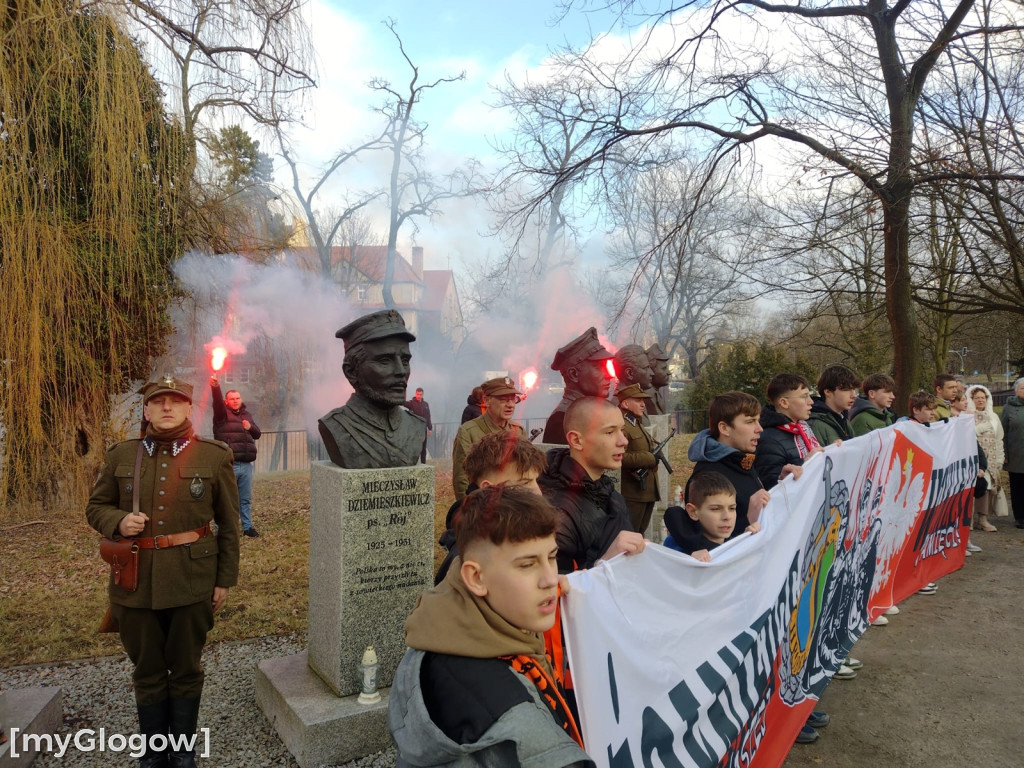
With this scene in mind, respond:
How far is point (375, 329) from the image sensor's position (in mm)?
4363

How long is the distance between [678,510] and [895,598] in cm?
358

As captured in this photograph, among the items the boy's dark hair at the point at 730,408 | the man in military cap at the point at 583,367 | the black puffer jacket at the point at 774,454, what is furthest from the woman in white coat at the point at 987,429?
the boy's dark hair at the point at 730,408

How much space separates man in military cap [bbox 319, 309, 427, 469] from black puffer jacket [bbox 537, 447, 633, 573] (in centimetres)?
143

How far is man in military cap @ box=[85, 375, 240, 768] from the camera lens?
3.43 m

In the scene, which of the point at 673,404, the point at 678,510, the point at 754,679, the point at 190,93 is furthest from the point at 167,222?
the point at 673,404

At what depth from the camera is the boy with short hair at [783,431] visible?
446 centimetres

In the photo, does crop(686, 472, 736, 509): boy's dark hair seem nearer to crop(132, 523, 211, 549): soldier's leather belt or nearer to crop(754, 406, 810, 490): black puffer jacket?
crop(754, 406, 810, 490): black puffer jacket

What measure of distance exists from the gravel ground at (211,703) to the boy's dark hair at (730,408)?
8.64ft

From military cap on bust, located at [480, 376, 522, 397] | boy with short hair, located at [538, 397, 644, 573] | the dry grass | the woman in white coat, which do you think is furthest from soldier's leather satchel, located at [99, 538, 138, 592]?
the woman in white coat

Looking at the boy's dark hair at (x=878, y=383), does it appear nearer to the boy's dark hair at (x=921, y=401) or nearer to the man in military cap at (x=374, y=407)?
the boy's dark hair at (x=921, y=401)

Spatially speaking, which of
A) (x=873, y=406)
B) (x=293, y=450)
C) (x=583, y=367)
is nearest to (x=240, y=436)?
(x=583, y=367)

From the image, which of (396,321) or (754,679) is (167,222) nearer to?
(396,321)

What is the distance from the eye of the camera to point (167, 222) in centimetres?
844

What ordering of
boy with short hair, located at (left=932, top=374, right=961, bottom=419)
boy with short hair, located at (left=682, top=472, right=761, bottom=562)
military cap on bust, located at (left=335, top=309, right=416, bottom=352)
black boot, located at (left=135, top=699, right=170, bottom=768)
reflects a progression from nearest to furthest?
boy with short hair, located at (left=682, top=472, right=761, bottom=562) → black boot, located at (left=135, top=699, right=170, bottom=768) → military cap on bust, located at (left=335, top=309, right=416, bottom=352) → boy with short hair, located at (left=932, top=374, right=961, bottom=419)
